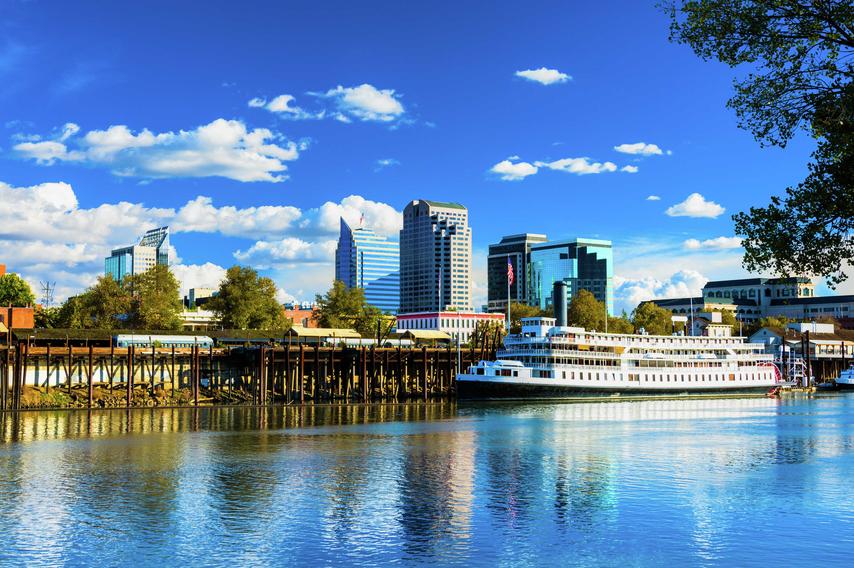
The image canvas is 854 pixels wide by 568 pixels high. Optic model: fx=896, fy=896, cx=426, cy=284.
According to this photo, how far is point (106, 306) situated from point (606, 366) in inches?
2589

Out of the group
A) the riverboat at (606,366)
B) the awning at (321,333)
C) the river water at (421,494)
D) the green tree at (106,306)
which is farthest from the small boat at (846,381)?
the green tree at (106,306)

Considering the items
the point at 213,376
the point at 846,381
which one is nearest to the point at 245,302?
the point at 213,376

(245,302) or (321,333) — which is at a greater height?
(245,302)

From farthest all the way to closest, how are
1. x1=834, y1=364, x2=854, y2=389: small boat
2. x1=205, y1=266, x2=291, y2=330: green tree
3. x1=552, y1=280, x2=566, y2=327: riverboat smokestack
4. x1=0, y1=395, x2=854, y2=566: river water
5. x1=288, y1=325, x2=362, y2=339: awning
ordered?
x1=834, y1=364, x2=854, y2=389: small boat < x1=205, y1=266, x2=291, y2=330: green tree < x1=288, y1=325, x2=362, y2=339: awning < x1=552, y1=280, x2=566, y2=327: riverboat smokestack < x1=0, y1=395, x2=854, y2=566: river water

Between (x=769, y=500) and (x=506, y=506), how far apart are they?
10.4 m

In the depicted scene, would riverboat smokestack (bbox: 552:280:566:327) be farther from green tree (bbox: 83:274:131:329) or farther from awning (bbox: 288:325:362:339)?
green tree (bbox: 83:274:131:329)

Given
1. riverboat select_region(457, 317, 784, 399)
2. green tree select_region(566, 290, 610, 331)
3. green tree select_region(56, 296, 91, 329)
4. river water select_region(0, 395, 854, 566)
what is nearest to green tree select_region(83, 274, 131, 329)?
green tree select_region(56, 296, 91, 329)

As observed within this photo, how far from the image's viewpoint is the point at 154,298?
394ft

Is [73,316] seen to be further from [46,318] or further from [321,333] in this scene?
[321,333]

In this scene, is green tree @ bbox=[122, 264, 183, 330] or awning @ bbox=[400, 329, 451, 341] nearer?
green tree @ bbox=[122, 264, 183, 330]

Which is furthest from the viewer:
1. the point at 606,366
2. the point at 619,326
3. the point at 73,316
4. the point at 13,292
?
the point at 619,326

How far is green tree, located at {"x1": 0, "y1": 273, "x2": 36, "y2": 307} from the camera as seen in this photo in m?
135

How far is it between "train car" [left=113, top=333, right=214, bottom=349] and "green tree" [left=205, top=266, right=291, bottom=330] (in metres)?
24.1

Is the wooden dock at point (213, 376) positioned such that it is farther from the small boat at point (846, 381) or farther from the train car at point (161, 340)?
the small boat at point (846, 381)
